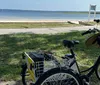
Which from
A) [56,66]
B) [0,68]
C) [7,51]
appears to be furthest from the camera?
[7,51]

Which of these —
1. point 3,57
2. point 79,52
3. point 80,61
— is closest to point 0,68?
point 3,57

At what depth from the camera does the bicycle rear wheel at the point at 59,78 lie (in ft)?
11.5

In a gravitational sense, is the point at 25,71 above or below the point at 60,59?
below

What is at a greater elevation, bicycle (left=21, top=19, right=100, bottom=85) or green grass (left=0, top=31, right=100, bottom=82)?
bicycle (left=21, top=19, right=100, bottom=85)

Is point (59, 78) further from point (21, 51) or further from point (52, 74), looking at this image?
point (21, 51)

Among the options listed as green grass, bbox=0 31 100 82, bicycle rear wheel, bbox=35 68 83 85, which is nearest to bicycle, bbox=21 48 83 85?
bicycle rear wheel, bbox=35 68 83 85

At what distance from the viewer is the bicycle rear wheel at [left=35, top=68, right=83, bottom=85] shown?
3494 mm

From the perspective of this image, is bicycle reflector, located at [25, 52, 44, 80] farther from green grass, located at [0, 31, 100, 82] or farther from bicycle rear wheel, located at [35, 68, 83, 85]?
green grass, located at [0, 31, 100, 82]

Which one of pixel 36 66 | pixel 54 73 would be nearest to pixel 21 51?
pixel 36 66

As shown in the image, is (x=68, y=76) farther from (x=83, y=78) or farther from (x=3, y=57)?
(x=3, y=57)

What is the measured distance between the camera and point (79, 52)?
23.6 ft

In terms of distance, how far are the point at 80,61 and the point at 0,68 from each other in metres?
1.95

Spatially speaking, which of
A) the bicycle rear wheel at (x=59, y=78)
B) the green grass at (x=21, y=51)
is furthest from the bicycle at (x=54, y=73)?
the green grass at (x=21, y=51)

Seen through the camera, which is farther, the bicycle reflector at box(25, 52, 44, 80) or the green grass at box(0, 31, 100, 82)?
the green grass at box(0, 31, 100, 82)
